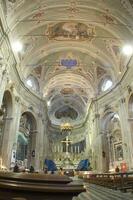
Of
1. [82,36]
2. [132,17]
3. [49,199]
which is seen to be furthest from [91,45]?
[49,199]

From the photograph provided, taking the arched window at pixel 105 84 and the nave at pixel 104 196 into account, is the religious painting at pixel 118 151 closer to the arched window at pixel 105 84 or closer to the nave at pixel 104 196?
the arched window at pixel 105 84

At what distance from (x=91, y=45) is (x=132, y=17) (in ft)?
19.2

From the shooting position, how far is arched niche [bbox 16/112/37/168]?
17594 mm

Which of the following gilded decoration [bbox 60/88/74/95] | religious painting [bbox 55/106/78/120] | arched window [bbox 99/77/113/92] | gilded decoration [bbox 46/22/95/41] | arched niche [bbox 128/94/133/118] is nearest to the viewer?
arched niche [bbox 128/94/133/118]

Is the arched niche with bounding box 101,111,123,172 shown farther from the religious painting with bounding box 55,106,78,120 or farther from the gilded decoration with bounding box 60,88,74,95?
the religious painting with bounding box 55,106,78,120

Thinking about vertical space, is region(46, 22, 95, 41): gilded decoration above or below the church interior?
above

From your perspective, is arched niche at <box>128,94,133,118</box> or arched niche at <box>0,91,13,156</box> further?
Answer: arched niche at <box>128,94,133,118</box>

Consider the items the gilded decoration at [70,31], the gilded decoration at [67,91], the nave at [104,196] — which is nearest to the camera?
the nave at [104,196]

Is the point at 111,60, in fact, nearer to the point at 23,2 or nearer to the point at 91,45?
the point at 91,45

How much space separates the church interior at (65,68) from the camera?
1298cm

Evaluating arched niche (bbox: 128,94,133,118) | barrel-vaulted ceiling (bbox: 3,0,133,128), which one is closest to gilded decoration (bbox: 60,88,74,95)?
barrel-vaulted ceiling (bbox: 3,0,133,128)

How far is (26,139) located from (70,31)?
34.7 feet

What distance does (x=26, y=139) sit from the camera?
1888 cm

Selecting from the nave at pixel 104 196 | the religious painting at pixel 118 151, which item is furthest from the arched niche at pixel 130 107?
the nave at pixel 104 196
